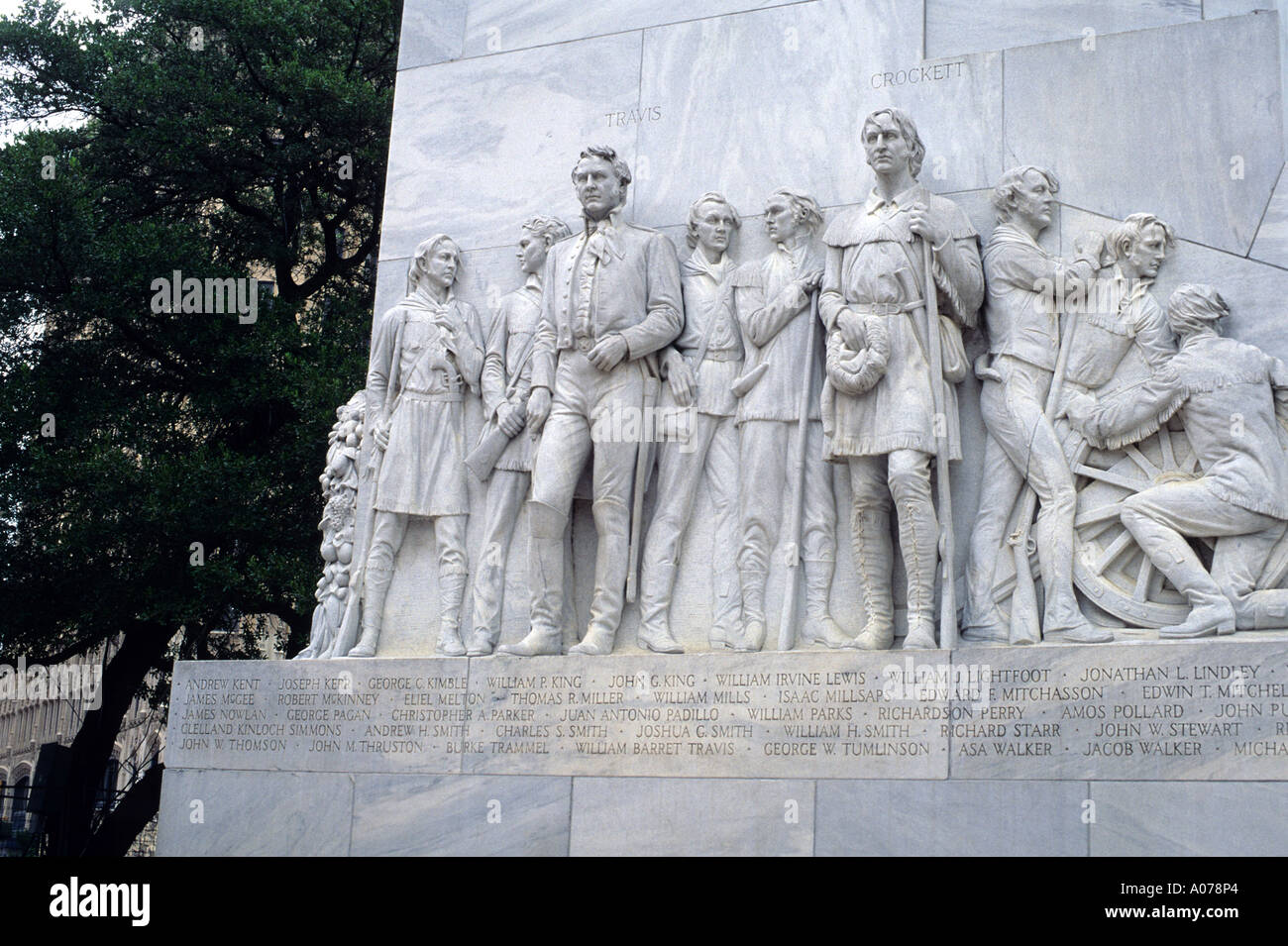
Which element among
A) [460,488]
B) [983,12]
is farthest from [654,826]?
[983,12]

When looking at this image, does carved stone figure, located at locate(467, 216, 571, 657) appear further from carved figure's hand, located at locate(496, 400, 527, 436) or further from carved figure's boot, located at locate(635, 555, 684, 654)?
carved figure's boot, located at locate(635, 555, 684, 654)

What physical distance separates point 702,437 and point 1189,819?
4.37 meters

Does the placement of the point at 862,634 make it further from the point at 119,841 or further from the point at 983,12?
the point at 119,841

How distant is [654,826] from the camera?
10.5 m

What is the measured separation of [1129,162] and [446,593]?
19.5ft

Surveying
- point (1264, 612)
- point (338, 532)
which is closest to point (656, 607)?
point (338, 532)

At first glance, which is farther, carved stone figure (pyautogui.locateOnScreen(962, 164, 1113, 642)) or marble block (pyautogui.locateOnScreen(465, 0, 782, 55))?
marble block (pyautogui.locateOnScreen(465, 0, 782, 55))

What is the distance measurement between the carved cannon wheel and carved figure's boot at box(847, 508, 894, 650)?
126 cm

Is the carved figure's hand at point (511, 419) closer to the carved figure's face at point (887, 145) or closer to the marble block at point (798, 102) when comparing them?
the marble block at point (798, 102)

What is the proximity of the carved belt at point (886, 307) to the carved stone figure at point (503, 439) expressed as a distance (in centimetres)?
270

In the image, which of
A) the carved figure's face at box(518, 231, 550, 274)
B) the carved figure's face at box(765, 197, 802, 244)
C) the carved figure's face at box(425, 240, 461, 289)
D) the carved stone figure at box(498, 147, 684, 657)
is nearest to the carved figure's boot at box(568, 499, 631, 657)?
the carved stone figure at box(498, 147, 684, 657)

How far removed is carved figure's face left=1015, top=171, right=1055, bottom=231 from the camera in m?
11.1

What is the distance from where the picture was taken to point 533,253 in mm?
12766
